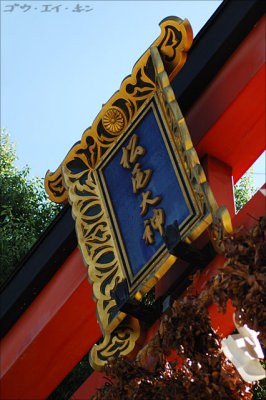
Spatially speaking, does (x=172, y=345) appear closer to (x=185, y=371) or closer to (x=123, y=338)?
(x=185, y=371)

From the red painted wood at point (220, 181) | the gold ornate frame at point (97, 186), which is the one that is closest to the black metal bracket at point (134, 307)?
the gold ornate frame at point (97, 186)

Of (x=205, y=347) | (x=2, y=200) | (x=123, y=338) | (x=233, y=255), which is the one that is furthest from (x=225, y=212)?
(x=2, y=200)

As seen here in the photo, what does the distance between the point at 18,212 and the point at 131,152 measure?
5.58 meters

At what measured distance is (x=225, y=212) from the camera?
340cm

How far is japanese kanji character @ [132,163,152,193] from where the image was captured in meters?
3.94

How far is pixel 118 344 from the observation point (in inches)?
151

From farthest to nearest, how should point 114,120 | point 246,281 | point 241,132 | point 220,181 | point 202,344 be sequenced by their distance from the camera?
1. point 114,120
2. point 220,181
3. point 241,132
4. point 202,344
5. point 246,281

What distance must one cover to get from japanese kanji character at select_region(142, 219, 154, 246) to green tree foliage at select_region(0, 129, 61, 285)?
14.9 ft

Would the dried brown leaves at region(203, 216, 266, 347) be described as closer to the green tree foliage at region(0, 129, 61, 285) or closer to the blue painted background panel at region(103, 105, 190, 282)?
the blue painted background panel at region(103, 105, 190, 282)

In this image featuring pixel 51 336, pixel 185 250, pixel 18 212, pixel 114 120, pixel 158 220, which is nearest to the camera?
pixel 185 250

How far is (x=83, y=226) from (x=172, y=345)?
1.02 m

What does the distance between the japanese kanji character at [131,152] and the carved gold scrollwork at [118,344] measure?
83 centimetres

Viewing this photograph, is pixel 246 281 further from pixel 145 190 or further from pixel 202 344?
pixel 145 190

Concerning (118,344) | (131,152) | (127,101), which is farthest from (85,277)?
(127,101)
